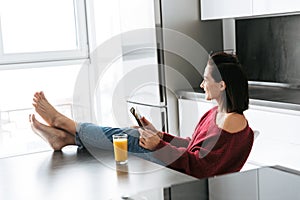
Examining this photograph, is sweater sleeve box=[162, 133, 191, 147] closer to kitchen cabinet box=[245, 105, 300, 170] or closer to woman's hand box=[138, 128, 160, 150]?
woman's hand box=[138, 128, 160, 150]

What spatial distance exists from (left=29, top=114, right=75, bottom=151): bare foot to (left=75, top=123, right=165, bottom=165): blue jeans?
4 centimetres

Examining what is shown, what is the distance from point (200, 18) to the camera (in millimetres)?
3920

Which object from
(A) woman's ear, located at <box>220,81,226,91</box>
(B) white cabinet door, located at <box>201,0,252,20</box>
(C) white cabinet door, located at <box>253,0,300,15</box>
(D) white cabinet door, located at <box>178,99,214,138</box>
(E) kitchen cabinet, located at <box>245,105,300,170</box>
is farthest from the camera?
(D) white cabinet door, located at <box>178,99,214,138</box>

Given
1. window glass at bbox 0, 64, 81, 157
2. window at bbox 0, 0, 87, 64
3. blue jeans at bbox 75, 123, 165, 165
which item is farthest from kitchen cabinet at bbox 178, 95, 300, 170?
window at bbox 0, 0, 87, 64

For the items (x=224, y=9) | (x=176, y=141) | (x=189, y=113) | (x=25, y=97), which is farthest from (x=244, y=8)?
(x=25, y=97)

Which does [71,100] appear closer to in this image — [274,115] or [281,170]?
[274,115]

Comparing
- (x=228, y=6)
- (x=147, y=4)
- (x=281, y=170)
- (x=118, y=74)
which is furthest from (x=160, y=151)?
(x=118, y=74)

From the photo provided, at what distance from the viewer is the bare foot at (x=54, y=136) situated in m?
2.29

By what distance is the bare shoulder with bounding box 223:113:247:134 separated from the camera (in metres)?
2.09

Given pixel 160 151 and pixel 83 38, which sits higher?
pixel 83 38

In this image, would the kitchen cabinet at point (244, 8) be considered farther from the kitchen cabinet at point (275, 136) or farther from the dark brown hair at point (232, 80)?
the dark brown hair at point (232, 80)

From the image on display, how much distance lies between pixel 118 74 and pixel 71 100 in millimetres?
480

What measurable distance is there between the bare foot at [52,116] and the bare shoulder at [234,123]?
2.38 feet

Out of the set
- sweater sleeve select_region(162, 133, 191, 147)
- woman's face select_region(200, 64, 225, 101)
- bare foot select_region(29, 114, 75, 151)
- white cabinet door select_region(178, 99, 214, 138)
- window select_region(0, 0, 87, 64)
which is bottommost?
white cabinet door select_region(178, 99, 214, 138)
